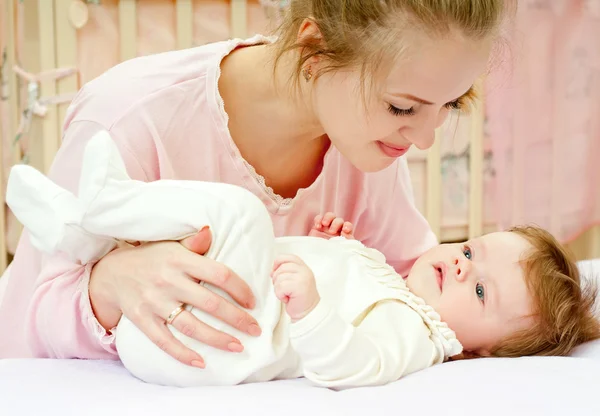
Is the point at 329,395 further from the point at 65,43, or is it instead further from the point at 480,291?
the point at 65,43

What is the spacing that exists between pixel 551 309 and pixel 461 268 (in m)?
0.15

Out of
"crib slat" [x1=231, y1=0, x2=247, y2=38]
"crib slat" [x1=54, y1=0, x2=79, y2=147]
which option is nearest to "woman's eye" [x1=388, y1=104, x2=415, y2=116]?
"crib slat" [x1=231, y1=0, x2=247, y2=38]

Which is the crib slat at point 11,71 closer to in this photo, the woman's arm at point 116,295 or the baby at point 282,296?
the woman's arm at point 116,295

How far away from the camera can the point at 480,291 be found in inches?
45.8

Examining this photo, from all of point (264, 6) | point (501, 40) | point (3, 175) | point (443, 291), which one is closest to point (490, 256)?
point (443, 291)

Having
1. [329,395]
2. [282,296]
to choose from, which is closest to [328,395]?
[329,395]

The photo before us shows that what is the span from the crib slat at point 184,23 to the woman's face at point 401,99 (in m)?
0.96

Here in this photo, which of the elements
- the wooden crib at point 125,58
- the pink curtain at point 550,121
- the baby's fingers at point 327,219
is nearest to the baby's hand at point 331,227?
the baby's fingers at point 327,219

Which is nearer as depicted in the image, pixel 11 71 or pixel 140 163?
pixel 140 163

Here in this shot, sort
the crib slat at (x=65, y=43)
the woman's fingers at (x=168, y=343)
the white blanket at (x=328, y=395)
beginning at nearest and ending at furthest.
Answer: the white blanket at (x=328, y=395), the woman's fingers at (x=168, y=343), the crib slat at (x=65, y=43)

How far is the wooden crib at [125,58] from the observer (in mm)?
1992

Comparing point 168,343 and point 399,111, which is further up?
point 399,111

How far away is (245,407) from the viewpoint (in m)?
0.83

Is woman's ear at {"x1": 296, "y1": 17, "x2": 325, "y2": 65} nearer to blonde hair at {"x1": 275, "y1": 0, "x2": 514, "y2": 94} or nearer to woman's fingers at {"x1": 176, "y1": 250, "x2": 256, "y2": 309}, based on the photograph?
blonde hair at {"x1": 275, "y1": 0, "x2": 514, "y2": 94}
